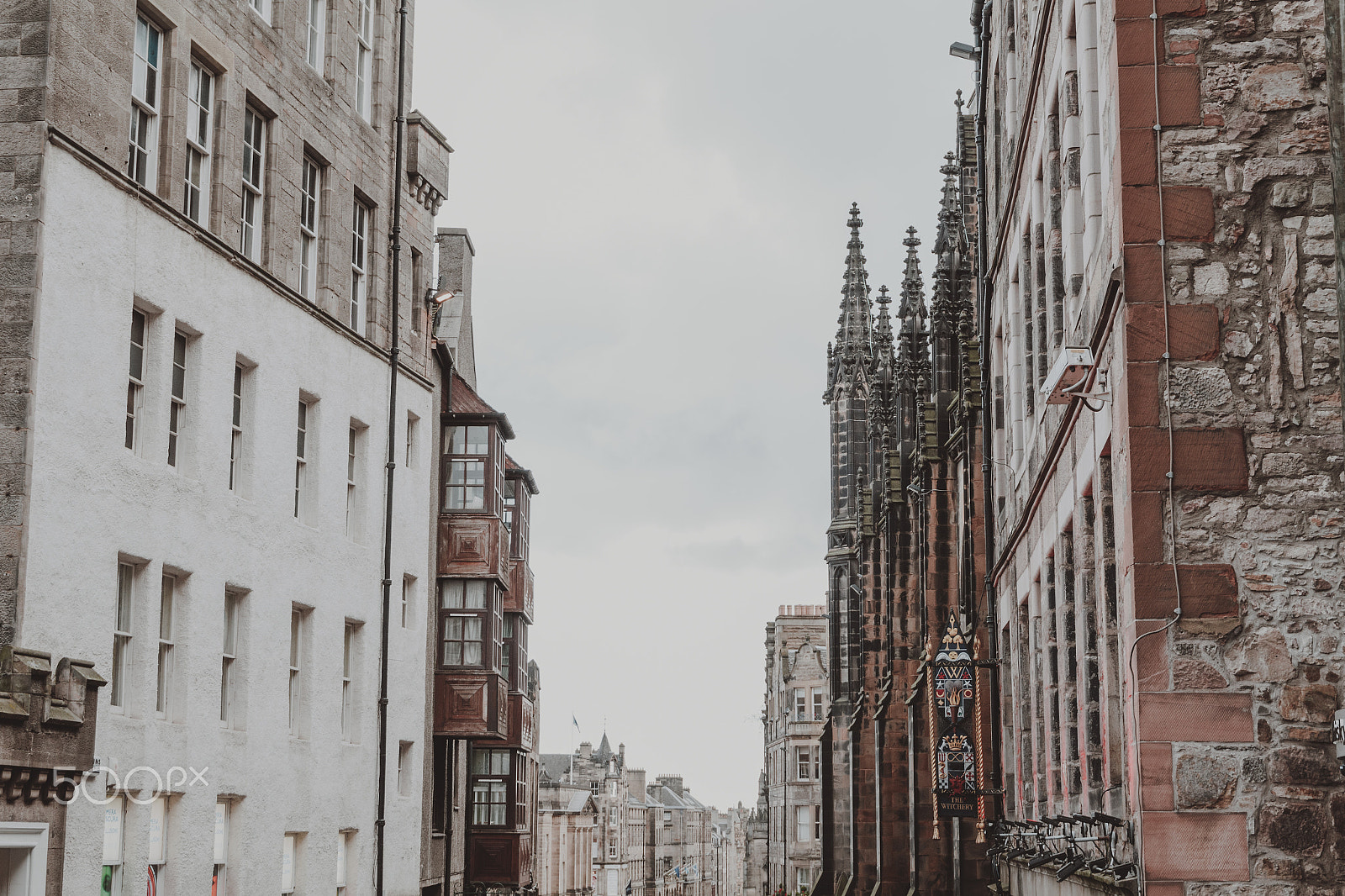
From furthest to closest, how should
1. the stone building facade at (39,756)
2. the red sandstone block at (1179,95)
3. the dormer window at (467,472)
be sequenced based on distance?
the dormer window at (467,472)
the stone building facade at (39,756)
the red sandstone block at (1179,95)

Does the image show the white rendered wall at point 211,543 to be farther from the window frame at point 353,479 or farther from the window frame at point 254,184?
the window frame at point 254,184

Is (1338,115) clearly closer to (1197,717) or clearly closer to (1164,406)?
(1164,406)

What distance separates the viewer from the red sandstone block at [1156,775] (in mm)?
10625

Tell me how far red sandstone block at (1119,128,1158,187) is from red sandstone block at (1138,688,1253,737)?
365cm

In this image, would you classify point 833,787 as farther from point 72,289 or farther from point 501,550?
point 72,289

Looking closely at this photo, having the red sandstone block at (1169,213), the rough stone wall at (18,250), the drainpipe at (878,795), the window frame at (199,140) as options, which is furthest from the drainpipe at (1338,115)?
the drainpipe at (878,795)

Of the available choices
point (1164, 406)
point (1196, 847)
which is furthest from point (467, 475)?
point (1196, 847)

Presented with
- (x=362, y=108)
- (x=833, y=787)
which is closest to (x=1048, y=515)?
(x=362, y=108)

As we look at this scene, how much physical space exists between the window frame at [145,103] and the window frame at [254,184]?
2411 mm

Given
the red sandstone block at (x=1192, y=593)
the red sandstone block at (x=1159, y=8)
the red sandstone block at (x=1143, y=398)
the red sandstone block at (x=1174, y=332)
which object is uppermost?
the red sandstone block at (x=1159, y=8)

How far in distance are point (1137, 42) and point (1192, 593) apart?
158 inches

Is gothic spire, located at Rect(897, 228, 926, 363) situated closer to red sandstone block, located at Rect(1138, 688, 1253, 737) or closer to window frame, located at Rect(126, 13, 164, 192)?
window frame, located at Rect(126, 13, 164, 192)

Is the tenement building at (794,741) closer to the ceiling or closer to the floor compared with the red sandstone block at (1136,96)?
closer to the floor

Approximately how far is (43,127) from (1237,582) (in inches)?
538
